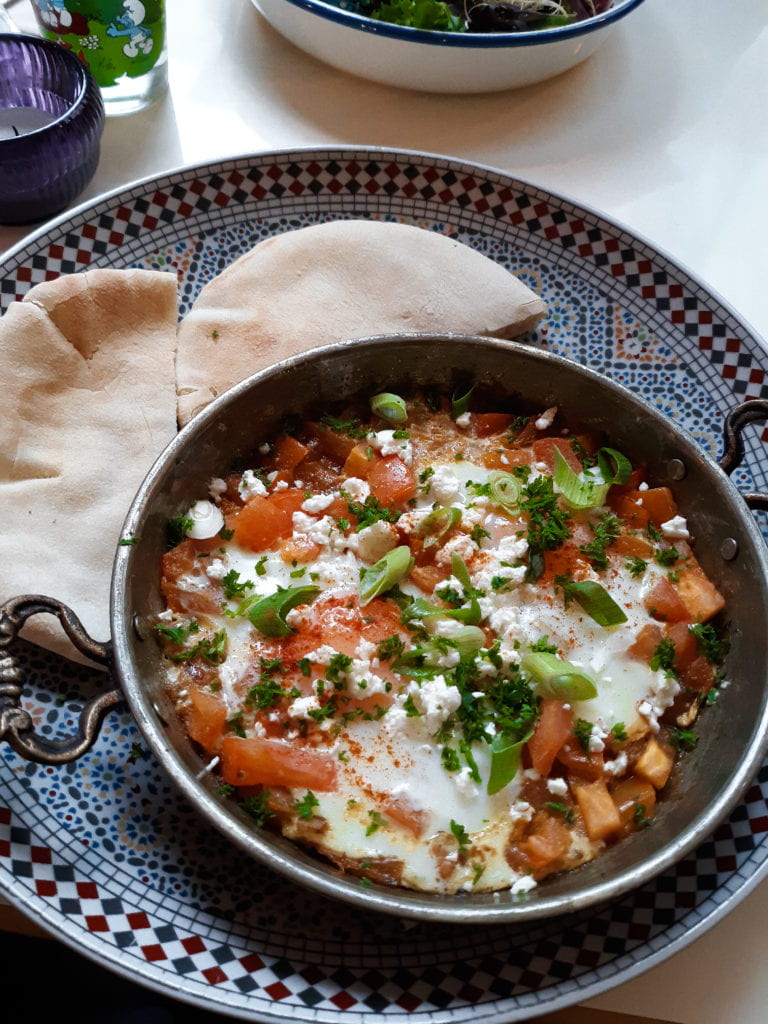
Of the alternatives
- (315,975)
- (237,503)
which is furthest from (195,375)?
(315,975)

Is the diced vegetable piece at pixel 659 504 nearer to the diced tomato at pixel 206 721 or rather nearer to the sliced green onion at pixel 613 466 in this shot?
the sliced green onion at pixel 613 466

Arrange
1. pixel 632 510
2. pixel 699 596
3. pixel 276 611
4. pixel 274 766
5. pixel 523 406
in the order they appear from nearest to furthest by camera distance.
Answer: pixel 274 766, pixel 276 611, pixel 699 596, pixel 632 510, pixel 523 406

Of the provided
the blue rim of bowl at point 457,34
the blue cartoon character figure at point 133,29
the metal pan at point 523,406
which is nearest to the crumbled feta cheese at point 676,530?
the metal pan at point 523,406

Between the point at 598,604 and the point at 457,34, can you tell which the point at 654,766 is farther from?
the point at 457,34

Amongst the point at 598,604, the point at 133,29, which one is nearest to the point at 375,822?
the point at 598,604

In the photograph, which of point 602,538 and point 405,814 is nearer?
point 405,814

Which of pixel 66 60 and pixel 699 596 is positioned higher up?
pixel 66 60

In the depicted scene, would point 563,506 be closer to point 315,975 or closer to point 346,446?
point 346,446
